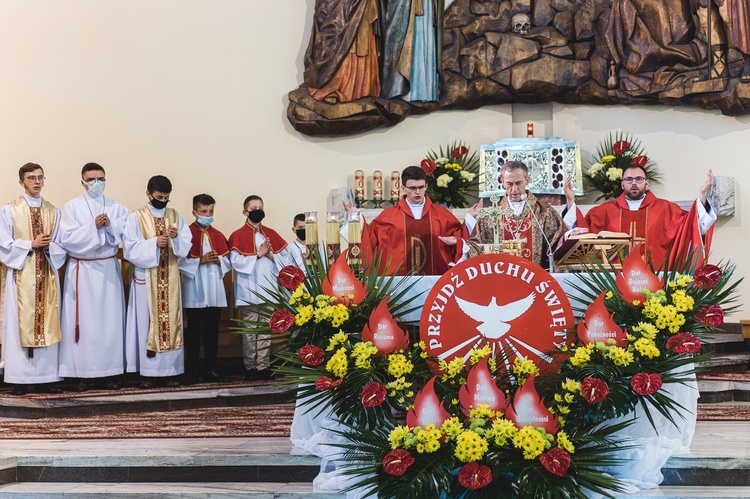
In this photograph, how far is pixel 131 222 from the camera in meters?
7.77

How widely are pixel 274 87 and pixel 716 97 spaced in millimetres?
4304

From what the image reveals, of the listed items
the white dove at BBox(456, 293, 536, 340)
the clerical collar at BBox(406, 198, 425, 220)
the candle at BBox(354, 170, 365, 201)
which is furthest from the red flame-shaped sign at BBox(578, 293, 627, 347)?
the candle at BBox(354, 170, 365, 201)

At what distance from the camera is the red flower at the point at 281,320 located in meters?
4.26

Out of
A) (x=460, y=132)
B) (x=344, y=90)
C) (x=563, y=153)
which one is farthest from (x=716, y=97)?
(x=344, y=90)

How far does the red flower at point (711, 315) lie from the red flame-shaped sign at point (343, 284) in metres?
1.55

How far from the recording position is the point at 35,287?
24.6 ft

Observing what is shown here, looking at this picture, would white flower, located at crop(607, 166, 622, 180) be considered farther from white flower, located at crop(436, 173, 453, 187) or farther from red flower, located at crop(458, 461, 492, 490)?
red flower, located at crop(458, 461, 492, 490)

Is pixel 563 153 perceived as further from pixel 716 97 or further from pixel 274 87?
pixel 274 87

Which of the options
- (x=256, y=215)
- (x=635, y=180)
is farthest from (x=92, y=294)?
(x=635, y=180)

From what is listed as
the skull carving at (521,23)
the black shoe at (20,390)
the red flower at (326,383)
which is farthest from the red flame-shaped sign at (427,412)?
the skull carving at (521,23)

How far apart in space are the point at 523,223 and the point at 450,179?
126 inches

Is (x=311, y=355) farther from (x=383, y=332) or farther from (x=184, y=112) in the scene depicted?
(x=184, y=112)

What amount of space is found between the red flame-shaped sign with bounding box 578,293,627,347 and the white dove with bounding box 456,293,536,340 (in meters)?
0.31

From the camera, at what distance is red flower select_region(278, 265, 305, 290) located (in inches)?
176
